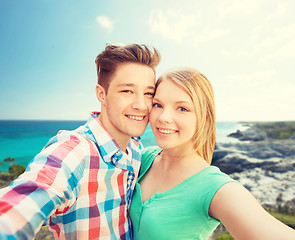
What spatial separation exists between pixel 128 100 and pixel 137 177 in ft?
3.16

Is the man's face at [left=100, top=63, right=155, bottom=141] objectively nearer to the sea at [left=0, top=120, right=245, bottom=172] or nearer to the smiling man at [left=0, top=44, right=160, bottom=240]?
the smiling man at [left=0, top=44, right=160, bottom=240]

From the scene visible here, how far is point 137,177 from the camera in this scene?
8.27 ft

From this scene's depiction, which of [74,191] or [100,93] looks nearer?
[74,191]

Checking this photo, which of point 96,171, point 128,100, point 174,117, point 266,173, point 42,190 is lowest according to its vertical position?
point 266,173

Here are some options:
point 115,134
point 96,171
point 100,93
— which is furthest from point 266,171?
point 96,171

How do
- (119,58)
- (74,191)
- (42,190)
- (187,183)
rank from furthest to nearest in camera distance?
(119,58) < (187,183) < (74,191) < (42,190)

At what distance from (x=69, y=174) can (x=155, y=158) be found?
1414 mm

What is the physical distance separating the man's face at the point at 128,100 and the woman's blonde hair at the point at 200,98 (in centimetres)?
21

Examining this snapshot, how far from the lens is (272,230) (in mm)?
1258

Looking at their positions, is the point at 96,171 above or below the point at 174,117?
below

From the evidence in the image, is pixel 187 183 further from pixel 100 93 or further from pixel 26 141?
pixel 26 141

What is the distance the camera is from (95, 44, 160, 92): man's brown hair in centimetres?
246

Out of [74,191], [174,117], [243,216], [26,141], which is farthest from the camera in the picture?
[26,141]

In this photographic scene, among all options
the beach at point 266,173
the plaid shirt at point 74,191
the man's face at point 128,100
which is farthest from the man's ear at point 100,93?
the beach at point 266,173
